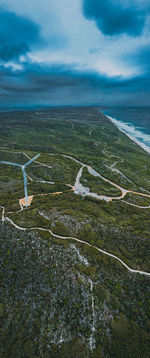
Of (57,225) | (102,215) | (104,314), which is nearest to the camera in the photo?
(104,314)

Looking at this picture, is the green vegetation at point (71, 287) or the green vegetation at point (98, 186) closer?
the green vegetation at point (71, 287)

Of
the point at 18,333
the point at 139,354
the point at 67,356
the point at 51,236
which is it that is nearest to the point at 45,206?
the point at 51,236

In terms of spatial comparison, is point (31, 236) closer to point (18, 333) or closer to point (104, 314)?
point (18, 333)

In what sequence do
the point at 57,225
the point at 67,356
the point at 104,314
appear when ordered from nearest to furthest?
the point at 67,356 → the point at 104,314 → the point at 57,225

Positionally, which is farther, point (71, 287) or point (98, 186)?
point (98, 186)

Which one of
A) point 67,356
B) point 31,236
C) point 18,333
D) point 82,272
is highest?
point 31,236

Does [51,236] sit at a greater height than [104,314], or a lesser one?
greater

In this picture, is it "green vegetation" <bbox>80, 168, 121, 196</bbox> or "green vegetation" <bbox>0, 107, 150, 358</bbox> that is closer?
"green vegetation" <bbox>0, 107, 150, 358</bbox>

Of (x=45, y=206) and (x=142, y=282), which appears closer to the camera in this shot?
(x=142, y=282)

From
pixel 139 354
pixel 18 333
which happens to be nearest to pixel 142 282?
pixel 139 354

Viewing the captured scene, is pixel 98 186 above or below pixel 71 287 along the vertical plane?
below

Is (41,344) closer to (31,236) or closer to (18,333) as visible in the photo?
(18,333)
